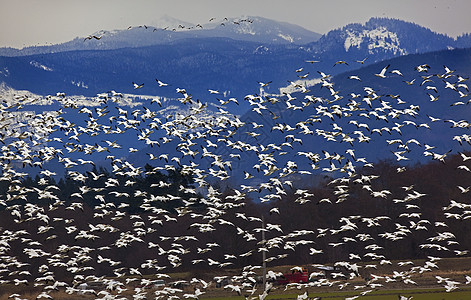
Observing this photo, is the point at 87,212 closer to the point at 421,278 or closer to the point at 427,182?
the point at 427,182

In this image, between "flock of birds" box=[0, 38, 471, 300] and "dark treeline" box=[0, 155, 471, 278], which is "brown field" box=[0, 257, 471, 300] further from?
"dark treeline" box=[0, 155, 471, 278]

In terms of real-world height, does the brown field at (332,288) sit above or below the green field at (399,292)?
below

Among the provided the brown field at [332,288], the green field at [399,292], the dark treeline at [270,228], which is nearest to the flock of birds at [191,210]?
the dark treeline at [270,228]

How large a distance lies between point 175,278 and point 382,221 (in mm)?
22742

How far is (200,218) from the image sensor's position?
97.0 meters

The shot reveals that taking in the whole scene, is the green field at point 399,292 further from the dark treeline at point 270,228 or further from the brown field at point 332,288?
the dark treeline at point 270,228

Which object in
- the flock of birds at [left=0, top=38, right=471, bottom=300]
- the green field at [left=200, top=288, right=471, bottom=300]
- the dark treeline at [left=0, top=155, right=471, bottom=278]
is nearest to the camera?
the green field at [left=200, top=288, right=471, bottom=300]

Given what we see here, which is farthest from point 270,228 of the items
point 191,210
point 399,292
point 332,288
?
point 399,292

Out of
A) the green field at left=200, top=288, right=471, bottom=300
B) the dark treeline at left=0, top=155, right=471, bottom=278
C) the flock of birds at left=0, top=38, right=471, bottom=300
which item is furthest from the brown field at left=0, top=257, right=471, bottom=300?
the dark treeline at left=0, top=155, right=471, bottom=278

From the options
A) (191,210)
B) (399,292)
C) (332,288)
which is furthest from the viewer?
(191,210)

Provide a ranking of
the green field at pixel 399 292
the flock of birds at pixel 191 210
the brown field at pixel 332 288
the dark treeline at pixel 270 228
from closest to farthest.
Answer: the green field at pixel 399 292
the flock of birds at pixel 191 210
the brown field at pixel 332 288
the dark treeline at pixel 270 228

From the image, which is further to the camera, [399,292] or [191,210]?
[191,210]

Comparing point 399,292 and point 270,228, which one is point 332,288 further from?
point 270,228

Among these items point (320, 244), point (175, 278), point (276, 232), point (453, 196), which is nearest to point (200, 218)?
point (276, 232)
